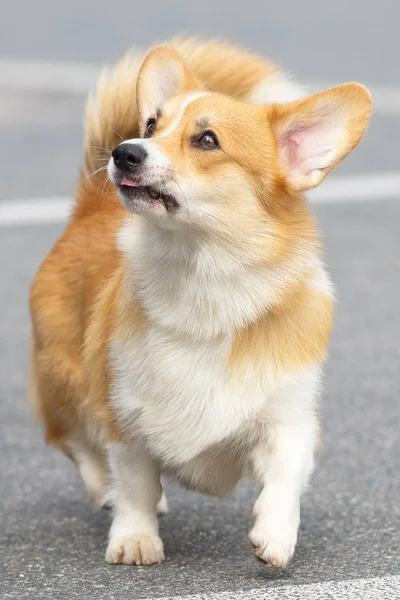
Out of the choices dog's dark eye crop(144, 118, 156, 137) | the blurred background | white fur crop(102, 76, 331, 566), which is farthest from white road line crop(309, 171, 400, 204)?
white fur crop(102, 76, 331, 566)

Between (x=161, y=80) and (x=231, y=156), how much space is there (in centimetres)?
63

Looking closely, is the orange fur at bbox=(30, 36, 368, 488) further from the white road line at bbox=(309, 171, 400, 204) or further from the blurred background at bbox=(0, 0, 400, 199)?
the blurred background at bbox=(0, 0, 400, 199)

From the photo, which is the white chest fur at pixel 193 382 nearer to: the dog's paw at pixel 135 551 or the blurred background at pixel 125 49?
the dog's paw at pixel 135 551

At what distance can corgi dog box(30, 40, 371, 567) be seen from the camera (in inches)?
143

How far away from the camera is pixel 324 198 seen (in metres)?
9.07

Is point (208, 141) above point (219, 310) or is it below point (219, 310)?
above

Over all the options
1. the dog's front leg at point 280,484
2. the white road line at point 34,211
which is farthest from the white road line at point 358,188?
the dog's front leg at point 280,484

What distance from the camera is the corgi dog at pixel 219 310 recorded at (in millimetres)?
3635

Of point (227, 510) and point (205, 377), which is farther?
point (227, 510)

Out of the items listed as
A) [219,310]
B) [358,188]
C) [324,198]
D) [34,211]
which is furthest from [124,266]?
[358,188]

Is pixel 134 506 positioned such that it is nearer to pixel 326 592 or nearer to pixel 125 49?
pixel 326 592

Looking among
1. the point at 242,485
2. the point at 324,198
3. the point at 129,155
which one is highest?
the point at 129,155

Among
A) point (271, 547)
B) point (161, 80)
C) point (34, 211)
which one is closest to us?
point (271, 547)

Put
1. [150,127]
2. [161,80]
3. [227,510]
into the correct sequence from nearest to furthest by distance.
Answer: [150,127]
[161,80]
[227,510]
